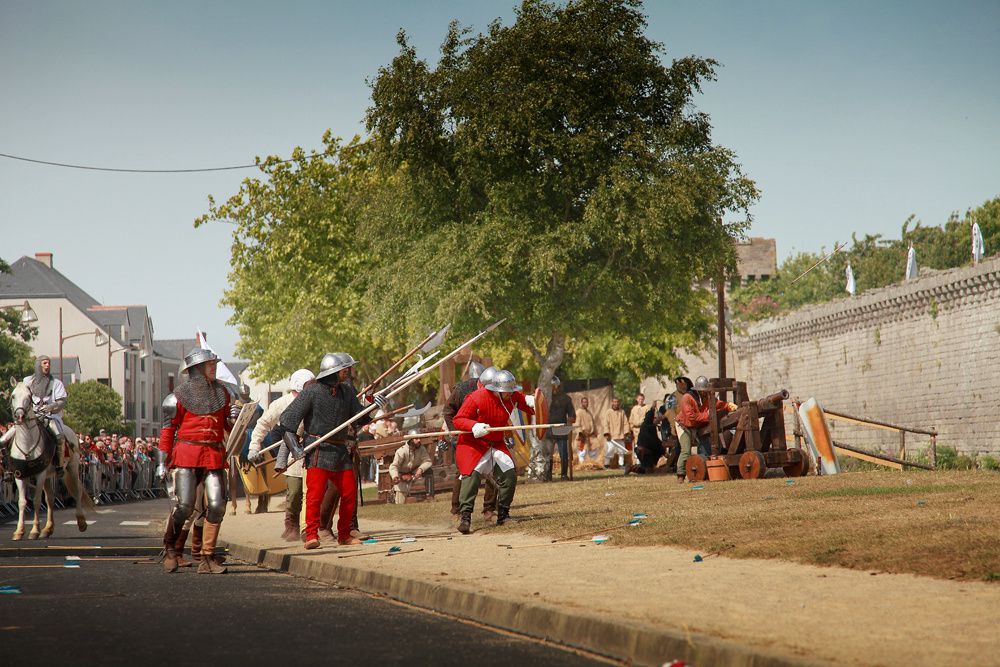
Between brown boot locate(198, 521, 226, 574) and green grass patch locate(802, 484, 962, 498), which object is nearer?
brown boot locate(198, 521, 226, 574)

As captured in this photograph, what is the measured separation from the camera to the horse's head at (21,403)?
18.7 m

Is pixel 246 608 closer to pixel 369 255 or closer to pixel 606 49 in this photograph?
pixel 606 49

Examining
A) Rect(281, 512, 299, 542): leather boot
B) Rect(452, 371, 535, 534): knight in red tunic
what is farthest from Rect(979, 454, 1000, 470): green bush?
Rect(281, 512, 299, 542): leather boot

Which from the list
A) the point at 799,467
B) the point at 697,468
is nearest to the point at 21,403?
the point at 697,468

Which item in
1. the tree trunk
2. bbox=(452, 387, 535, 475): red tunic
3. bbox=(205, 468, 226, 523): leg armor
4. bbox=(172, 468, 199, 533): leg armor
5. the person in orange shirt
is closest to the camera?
bbox=(172, 468, 199, 533): leg armor

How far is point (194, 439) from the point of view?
1303 centimetres

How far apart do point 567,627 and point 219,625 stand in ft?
7.34

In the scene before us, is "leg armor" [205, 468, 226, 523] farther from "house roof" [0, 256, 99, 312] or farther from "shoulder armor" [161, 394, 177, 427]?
"house roof" [0, 256, 99, 312]

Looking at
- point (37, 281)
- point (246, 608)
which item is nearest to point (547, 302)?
point (246, 608)

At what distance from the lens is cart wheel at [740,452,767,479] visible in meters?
23.5

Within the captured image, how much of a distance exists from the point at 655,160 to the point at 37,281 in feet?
260

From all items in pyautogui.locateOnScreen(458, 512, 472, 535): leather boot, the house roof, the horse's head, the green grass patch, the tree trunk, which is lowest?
pyautogui.locateOnScreen(458, 512, 472, 535): leather boot

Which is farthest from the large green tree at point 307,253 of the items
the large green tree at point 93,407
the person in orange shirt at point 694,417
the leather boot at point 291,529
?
the large green tree at point 93,407

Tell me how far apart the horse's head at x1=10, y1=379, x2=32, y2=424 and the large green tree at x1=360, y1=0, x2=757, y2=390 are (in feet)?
Result: 39.4
